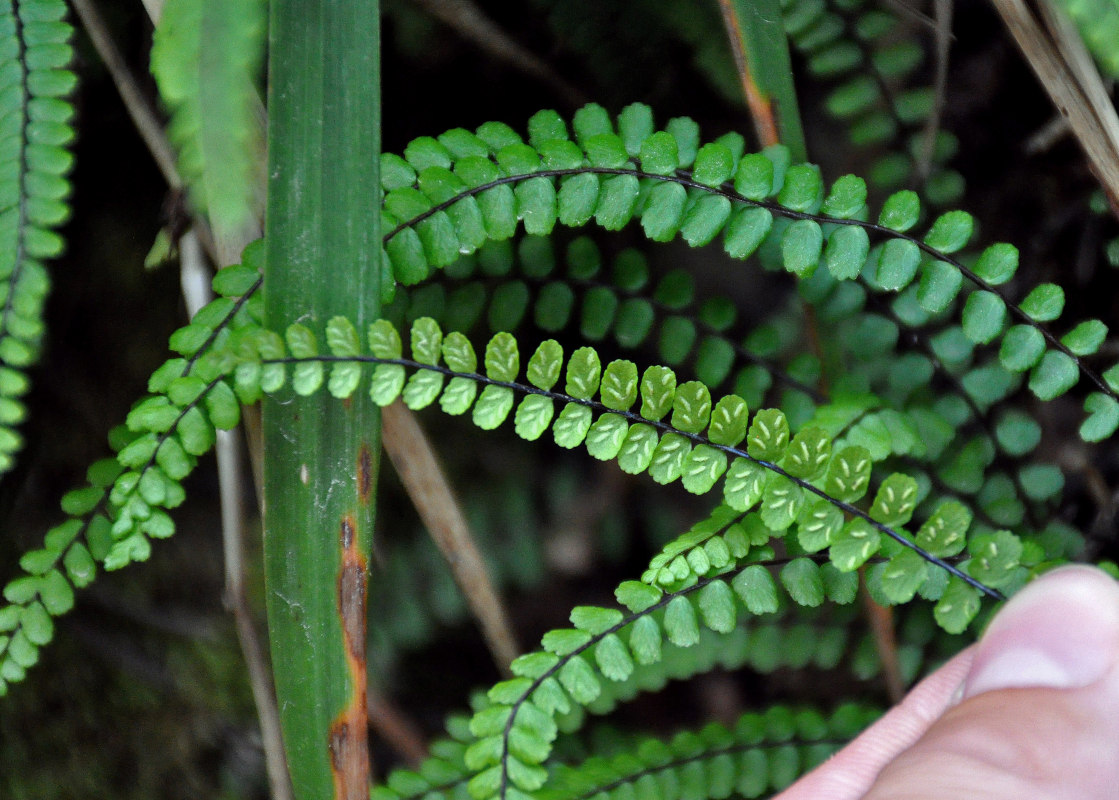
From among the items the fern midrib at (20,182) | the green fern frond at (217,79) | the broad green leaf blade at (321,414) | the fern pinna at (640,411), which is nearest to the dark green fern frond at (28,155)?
the fern midrib at (20,182)

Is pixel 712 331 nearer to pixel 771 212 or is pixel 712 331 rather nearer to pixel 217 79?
pixel 771 212

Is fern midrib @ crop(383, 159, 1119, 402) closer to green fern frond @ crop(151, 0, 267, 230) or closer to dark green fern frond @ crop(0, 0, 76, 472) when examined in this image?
green fern frond @ crop(151, 0, 267, 230)

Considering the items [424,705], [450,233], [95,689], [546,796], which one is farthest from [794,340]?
[95,689]

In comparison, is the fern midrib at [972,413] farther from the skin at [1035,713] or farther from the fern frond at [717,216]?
the skin at [1035,713]

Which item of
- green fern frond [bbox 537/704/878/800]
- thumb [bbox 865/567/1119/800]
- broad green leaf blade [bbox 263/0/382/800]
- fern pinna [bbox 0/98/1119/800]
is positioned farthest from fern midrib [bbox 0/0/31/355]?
thumb [bbox 865/567/1119/800]

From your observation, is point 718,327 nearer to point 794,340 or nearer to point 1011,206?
point 794,340

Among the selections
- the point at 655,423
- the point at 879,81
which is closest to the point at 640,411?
the point at 655,423
